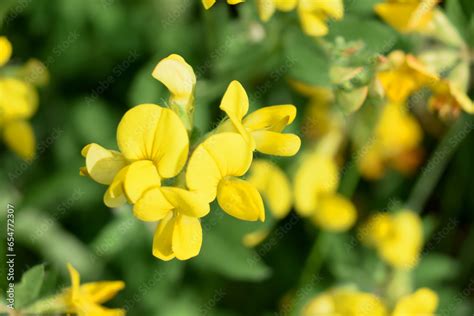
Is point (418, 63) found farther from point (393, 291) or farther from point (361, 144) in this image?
point (361, 144)

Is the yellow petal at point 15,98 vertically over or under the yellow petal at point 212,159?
under

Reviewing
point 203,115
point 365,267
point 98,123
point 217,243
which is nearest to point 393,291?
point 365,267

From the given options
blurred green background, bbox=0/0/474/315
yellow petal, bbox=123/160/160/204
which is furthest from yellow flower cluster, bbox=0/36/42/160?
yellow petal, bbox=123/160/160/204

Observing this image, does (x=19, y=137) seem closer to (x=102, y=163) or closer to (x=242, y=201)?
(x=102, y=163)

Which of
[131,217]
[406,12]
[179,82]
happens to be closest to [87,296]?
[179,82]

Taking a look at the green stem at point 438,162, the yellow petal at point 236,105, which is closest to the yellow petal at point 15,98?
the yellow petal at point 236,105

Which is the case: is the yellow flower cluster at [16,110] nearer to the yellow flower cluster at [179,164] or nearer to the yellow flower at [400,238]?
the yellow flower cluster at [179,164]

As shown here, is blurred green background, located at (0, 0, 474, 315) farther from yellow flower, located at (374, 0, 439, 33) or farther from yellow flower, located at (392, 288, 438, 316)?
yellow flower, located at (392, 288, 438, 316)
